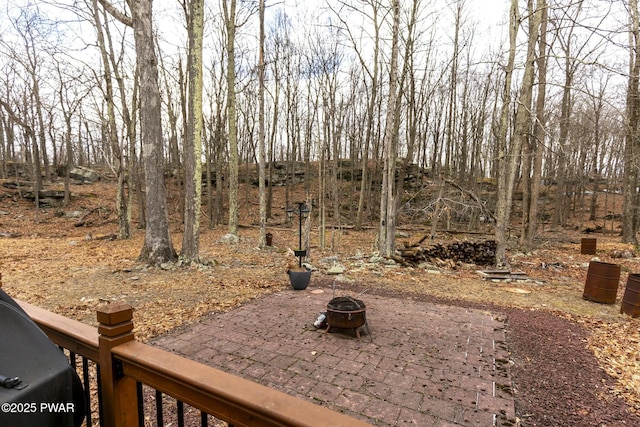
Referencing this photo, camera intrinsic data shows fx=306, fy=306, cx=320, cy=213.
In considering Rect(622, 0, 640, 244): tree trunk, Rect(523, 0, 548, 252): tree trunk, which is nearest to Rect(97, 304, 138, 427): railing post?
Rect(523, 0, 548, 252): tree trunk

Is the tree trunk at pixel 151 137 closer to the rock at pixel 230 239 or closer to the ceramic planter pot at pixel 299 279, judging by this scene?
the ceramic planter pot at pixel 299 279

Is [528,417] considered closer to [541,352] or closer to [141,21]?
[541,352]

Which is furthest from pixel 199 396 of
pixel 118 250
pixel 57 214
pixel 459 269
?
pixel 57 214

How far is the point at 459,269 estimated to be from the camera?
30.5 ft

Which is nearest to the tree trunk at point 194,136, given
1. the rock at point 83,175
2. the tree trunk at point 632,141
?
the tree trunk at point 632,141

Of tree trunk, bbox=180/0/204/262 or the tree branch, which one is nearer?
the tree branch

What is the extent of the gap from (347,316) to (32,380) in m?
3.36

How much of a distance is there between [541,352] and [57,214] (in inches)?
811

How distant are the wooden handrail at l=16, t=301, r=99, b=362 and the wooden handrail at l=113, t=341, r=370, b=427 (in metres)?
0.21

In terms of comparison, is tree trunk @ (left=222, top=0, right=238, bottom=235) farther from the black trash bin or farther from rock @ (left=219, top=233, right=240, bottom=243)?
the black trash bin

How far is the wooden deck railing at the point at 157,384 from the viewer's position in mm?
Result: 914

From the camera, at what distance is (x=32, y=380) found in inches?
39.2

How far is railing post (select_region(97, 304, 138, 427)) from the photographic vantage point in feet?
4.28

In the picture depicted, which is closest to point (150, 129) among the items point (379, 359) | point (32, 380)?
point (379, 359)
